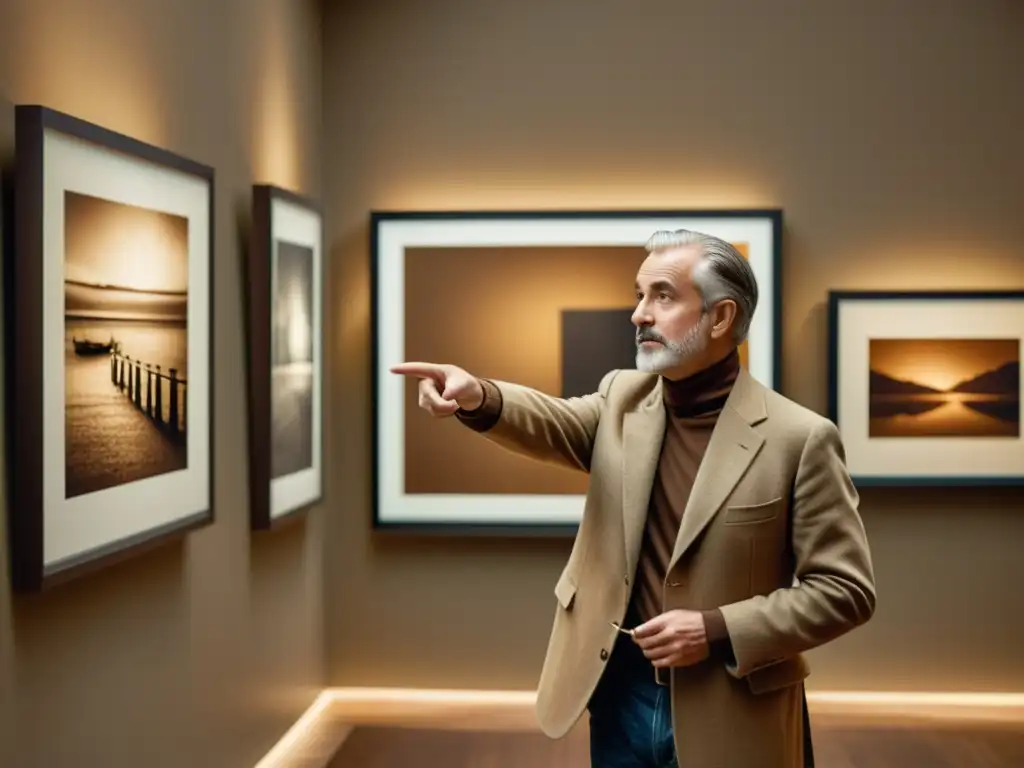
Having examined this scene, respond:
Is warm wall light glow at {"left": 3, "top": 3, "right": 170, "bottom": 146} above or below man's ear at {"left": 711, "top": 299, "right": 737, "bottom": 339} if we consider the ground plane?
above

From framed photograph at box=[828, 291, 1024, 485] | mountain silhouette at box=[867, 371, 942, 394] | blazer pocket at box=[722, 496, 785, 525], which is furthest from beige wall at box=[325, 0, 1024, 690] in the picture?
blazer pocket at box=[722, 496, 785, 525]

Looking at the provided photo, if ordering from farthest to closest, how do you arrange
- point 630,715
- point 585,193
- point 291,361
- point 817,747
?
point 585,193 → point 817,747 → point 291,361 → point 630,715

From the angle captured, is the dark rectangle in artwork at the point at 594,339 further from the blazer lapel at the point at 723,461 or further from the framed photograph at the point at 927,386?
the blazer lapel at the point at 723,461

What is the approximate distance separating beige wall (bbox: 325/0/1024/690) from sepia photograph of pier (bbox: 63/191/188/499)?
1.90 m

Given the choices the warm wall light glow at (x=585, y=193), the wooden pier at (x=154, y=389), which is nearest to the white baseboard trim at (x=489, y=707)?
the wooden pier at (x=154, y=389)

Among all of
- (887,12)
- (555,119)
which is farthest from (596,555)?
(887,12)

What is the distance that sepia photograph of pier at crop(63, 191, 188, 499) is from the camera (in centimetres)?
261

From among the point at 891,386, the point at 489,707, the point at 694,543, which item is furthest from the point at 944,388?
the point at 694,543

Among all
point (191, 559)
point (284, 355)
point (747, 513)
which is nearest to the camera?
point (747, 513)

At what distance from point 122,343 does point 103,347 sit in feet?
A: 0.32

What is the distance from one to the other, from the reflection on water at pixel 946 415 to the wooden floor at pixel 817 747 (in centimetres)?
109

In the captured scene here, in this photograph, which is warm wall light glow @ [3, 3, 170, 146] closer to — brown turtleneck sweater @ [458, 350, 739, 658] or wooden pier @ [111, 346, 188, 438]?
wooden pier @ [111, 346, 188, 438]

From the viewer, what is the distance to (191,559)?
136 inches

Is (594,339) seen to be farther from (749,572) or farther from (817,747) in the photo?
(749,572)
